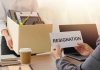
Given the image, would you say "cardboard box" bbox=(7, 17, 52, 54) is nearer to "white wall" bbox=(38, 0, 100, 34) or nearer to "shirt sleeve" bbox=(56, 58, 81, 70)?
"white wall" bbox=(38, 0, 100, 34)

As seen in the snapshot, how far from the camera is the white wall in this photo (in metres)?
1.90

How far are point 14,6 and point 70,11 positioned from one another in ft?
1.99

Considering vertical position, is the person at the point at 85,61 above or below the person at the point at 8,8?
below

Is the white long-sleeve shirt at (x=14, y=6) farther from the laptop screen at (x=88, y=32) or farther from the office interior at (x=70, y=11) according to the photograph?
the laptop screen at (x=88, y=32)

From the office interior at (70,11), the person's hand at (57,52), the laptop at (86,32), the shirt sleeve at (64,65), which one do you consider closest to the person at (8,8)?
the office interior at (70,11)

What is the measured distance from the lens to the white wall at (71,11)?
1.90 metres

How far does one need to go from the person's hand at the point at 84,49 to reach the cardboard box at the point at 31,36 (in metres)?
0.27

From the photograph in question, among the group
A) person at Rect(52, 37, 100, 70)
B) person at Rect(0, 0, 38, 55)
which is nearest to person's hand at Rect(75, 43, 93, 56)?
person at Rect(52, 37, 100, 70)

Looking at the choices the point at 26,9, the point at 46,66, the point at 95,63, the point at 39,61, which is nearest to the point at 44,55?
the point at 39,61

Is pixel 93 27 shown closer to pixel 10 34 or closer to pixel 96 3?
pixel 96 3

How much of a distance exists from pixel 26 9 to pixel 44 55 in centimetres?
58

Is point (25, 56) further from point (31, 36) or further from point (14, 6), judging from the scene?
point (14, 6)

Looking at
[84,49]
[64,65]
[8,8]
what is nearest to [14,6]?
[8,8]

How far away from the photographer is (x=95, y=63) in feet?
3.15
